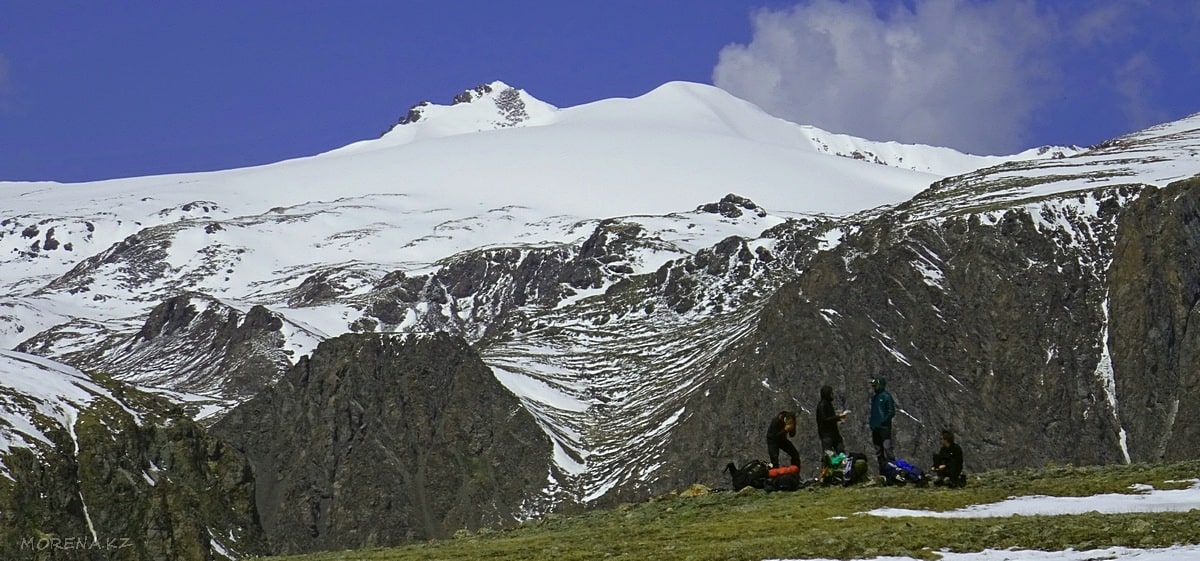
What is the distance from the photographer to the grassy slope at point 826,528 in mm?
44281

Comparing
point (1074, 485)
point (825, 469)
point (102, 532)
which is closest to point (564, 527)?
point (825, 469)

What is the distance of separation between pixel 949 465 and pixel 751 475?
681 cm

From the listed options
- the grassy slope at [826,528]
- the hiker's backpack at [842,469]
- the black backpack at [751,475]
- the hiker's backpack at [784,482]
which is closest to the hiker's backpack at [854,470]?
the hiker's backpack at [842,469]

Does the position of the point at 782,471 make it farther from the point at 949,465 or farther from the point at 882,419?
the point at 949,465

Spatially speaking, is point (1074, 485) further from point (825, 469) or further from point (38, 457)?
point (38, 457)

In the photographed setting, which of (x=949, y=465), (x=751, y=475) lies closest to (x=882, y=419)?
(x=949, y=465)

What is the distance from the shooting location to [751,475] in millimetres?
60406

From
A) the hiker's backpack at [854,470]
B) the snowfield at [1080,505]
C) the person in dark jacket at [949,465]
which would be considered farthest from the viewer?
the hiker's backpack at [854,470]

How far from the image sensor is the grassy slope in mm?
44281

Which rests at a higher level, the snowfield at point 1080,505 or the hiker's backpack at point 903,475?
the hiker's backpack at point 903,475

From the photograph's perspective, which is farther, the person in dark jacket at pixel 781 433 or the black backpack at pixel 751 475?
the black backpack at pixel 751 475

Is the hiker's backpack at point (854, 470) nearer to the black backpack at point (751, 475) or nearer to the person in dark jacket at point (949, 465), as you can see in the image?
the person in dark jacket at point (949, 465)

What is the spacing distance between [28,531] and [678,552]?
13805 cm

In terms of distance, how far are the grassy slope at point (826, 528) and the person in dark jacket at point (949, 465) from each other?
930 mm
